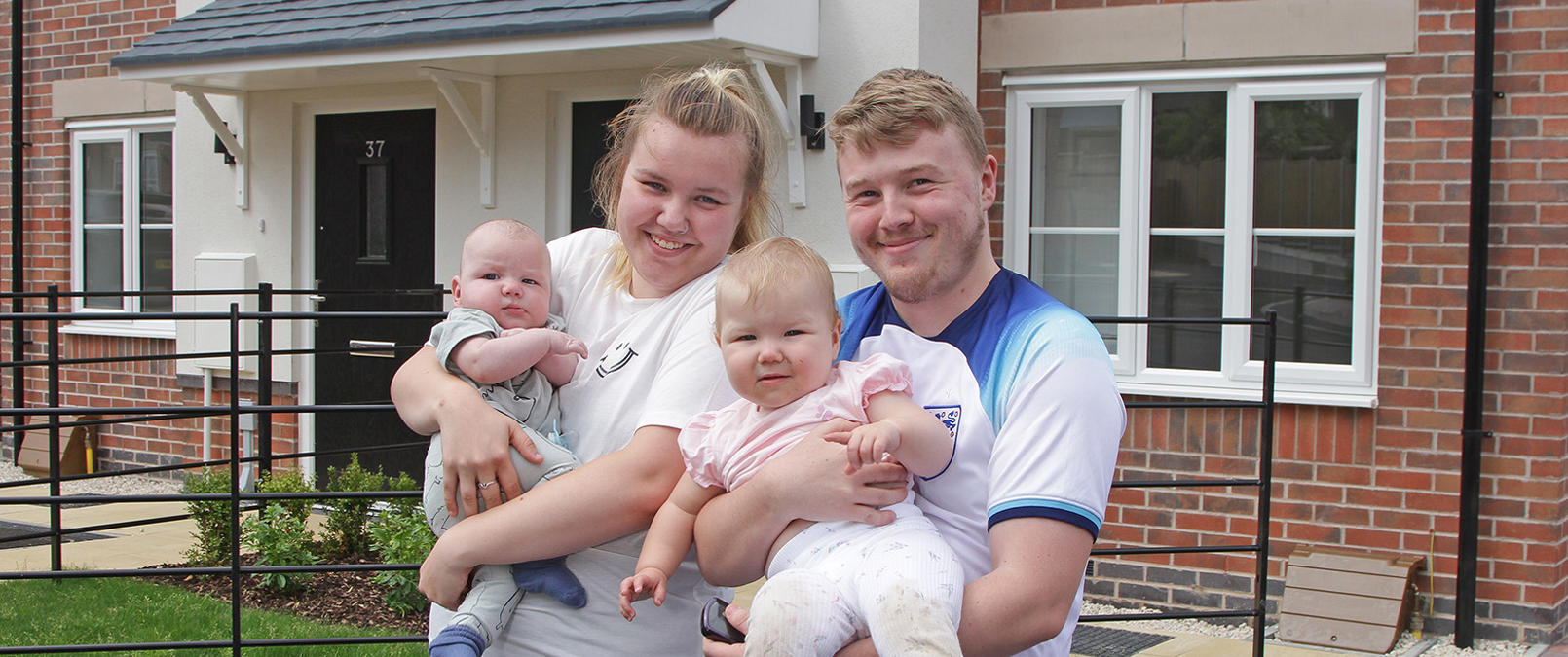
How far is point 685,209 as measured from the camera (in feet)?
6.77

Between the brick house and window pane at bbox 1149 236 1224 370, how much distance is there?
0.01m

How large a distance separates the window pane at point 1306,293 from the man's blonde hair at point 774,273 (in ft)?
13.9

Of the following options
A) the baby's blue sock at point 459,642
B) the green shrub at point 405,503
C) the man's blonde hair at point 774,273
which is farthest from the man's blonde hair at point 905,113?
the green shrub at point 405,503

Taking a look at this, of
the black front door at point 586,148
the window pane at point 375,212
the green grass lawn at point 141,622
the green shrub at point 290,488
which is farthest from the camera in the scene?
the window pane at point 375,212

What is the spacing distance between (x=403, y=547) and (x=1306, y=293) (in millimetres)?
3921

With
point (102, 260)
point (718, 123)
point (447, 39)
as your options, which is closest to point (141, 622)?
point (447, 39)

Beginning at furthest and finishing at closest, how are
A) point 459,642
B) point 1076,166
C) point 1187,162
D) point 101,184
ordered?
point 101,184
point 1076,166
point 1187,162
point 459,642

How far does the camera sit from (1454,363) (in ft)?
17.8

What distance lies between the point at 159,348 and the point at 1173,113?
673 centimetres

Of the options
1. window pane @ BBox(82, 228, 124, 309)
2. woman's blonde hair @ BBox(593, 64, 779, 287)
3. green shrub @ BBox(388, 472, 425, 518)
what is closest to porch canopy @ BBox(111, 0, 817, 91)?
green shrub @ BBox(388, 472, 425, 518)

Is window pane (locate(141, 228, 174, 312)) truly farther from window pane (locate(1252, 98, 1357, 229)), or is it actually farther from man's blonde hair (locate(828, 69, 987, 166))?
man's blonde hair (locate(828, 69, 987, 166))

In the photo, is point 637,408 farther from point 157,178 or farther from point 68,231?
point 68,231

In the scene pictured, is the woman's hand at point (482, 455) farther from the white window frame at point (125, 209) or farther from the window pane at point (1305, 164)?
the white window frame at point (125, 209)

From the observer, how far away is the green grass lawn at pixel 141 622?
4792 millimetres
